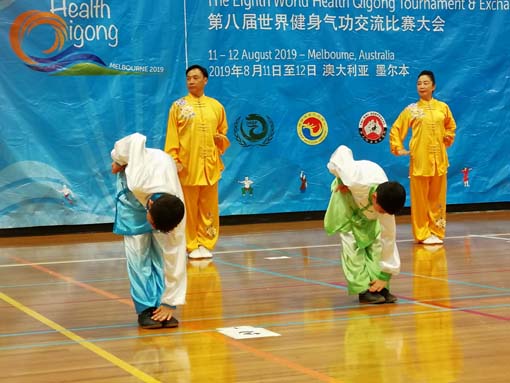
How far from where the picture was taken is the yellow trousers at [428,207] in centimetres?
862

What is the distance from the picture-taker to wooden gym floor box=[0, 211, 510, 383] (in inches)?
147

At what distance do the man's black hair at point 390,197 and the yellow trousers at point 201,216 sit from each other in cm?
356

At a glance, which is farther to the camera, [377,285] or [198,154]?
[198,154]

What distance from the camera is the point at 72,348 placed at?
424cm

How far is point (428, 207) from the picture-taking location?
8.73 metres

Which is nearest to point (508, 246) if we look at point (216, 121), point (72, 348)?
point (216, 121)

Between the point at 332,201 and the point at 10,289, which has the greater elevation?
the point at 332,201

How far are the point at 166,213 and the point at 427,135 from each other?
5033mm

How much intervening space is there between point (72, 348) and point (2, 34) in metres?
6.12

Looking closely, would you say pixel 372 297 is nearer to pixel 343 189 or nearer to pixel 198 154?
pixel 343 189

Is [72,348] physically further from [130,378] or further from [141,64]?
[141,64]

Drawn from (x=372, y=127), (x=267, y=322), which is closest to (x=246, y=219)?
(x=372, y=127)

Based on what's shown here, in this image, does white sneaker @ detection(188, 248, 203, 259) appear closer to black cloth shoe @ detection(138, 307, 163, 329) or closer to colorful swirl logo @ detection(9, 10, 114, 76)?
colorful swirl logo @ detection(9, 10, 114, 76)

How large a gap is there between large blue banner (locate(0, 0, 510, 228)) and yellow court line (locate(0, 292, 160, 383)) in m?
4.16
